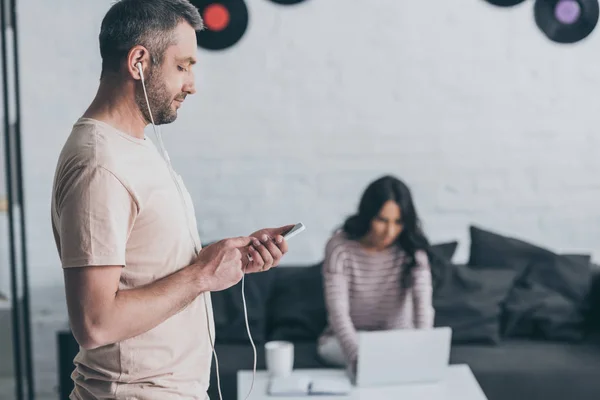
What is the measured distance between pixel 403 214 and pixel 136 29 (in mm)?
1726

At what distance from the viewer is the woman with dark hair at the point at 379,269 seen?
2.81 m

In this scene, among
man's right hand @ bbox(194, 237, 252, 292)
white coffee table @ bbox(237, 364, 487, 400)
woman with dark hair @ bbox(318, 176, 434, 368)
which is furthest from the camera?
woman with dark hair @ bbox(318, 176, 434, 368)

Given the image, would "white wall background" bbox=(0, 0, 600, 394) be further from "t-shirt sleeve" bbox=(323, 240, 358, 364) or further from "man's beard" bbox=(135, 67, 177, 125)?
"man's beard" bbox=(135, 67, 177, 125)

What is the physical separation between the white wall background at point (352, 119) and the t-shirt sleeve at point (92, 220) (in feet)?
7.34

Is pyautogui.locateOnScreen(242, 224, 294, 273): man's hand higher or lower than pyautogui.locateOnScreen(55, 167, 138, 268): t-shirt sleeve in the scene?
lower

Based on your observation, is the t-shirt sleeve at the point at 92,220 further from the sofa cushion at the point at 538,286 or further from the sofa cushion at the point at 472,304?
the sofa cushion at the point at 538,286

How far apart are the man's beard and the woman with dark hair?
5.21 ft

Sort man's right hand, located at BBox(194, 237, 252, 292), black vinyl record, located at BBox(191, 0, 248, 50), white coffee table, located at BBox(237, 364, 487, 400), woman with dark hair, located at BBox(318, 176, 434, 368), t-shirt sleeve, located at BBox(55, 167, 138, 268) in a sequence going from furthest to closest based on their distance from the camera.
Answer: black vinyl record, located at BBox(191, 0, 248, 50) < woman with dark hair, located at BBox(318, 176, 434, 368) < white coffee table, located at BBox(237, 364, 487, 400) < man's right hand, located at BBox(194, 237, 252, 292) < t-shirt sleeve, located at BBox(55, 167, 138, 268)

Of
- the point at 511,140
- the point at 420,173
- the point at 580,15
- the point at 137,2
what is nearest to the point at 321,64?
the point at 420,173

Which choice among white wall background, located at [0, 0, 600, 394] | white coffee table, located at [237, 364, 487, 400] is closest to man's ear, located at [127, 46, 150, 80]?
white coffee table, located at [237, 364, 487, 400]

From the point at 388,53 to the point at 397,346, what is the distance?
1.60m

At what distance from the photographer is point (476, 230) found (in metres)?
3.29

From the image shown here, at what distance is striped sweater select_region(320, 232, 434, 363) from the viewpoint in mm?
2840

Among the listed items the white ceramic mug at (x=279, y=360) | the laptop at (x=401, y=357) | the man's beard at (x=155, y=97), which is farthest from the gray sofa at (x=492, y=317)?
the man's beard at (x=155, y=97)
